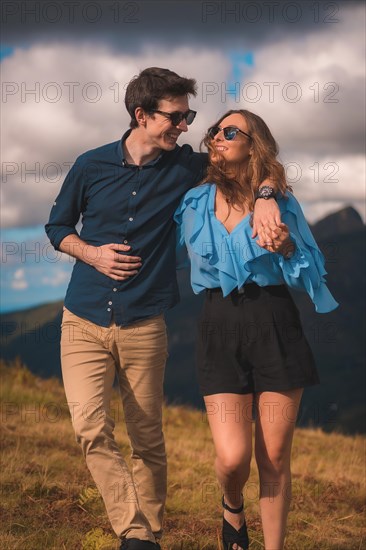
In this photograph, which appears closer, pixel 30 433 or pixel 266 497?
pixel 266 497

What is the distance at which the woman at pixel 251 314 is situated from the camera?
5062 mm

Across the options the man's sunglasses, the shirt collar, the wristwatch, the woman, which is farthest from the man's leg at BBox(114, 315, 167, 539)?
the man's sunglasses

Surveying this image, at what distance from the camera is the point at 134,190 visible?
18.5 ft

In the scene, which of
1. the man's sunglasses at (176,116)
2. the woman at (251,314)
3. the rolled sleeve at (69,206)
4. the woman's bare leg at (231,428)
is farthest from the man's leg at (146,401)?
the man's sunglasses at (176,116)

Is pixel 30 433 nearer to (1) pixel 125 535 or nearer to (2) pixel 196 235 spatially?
(1) pixel 125 535

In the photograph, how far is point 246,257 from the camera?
5008mm

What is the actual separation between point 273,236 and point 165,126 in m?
1.30

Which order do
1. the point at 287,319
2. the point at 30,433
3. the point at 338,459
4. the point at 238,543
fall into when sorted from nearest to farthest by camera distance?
the point at 287,319 → the point at 238,543 → the point at 30,433 → the point at 338,459

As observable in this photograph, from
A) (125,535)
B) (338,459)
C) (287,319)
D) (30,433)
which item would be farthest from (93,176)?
(338,459)

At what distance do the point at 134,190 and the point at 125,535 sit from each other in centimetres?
230

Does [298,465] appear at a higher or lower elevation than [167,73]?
lower

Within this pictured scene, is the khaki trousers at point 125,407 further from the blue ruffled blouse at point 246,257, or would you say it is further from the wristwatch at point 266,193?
the wristwatch at point 266,193

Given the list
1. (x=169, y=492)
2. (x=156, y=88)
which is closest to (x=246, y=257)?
(x=156, y=88)

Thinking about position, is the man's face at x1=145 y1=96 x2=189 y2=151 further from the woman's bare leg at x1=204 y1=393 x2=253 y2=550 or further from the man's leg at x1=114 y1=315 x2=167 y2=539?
the woman's bare leg at x1=204 y1=393 x2=253 y2=550
